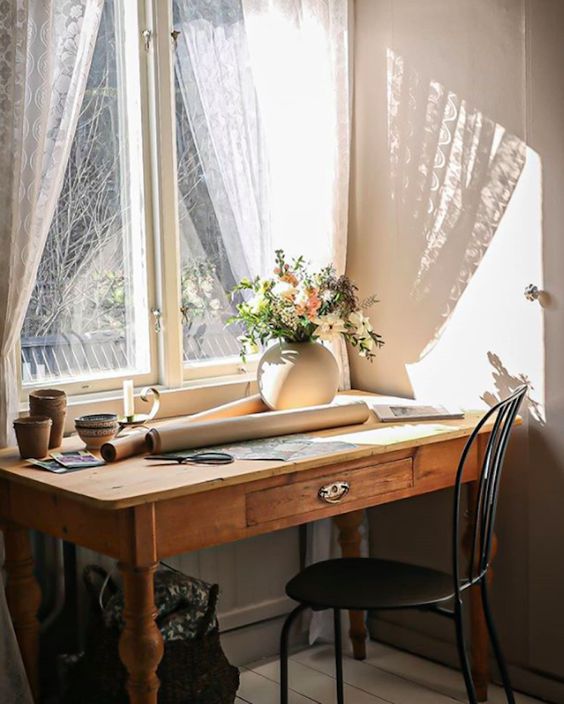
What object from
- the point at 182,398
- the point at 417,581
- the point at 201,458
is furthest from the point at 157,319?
the point at 417,581

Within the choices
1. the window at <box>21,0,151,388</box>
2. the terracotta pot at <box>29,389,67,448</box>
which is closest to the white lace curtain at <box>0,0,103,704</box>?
the terracotta pot at <box>29,389,67,448</box>

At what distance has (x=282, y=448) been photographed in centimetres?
246

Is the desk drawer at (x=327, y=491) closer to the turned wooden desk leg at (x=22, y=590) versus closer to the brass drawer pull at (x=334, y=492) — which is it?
the brass drawer pull at (x=334, y=492)

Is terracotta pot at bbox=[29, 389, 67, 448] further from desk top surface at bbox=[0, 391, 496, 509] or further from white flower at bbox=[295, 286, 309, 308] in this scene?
white flower at bbox=[295, 286, 309, 308]

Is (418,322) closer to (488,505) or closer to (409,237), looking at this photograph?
(409,237)

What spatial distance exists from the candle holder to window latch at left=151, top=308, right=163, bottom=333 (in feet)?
0.59

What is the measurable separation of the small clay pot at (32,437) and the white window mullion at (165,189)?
615 millimetres

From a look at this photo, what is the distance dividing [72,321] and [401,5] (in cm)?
133

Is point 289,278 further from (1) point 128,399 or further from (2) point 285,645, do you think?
(2) point 285,645

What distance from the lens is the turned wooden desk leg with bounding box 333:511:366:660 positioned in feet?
10.3

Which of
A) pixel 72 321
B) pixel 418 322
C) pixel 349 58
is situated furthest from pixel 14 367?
pixel 349 58

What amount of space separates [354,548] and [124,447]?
3.51 ft

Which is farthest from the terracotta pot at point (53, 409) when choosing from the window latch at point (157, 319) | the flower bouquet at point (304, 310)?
the flower bouquet at point (304, 310)

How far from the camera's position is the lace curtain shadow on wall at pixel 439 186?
2826mm
